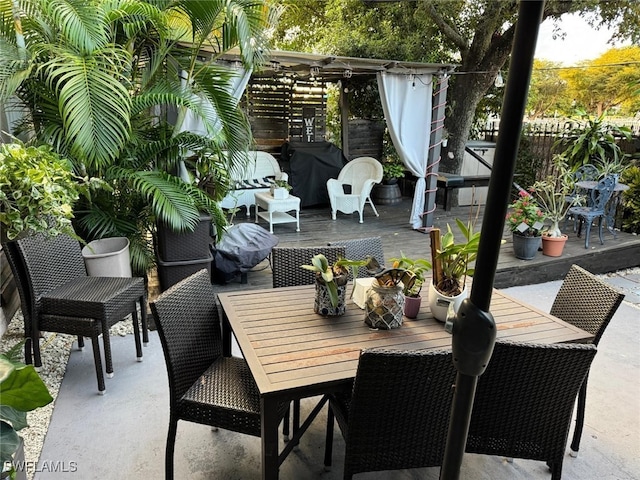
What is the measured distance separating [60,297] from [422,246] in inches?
139

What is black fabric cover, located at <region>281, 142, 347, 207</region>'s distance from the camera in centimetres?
Result: 665

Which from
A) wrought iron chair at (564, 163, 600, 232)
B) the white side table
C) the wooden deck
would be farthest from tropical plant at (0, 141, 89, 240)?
wrought iron chair at (564, 163, 600, 232)

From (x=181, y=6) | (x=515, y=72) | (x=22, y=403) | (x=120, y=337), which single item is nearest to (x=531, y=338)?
(x=515, y=72)

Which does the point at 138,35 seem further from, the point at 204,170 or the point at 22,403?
the point at 22,403

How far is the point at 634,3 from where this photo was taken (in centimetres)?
654

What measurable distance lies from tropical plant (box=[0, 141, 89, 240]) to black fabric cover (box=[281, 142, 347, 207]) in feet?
14.4

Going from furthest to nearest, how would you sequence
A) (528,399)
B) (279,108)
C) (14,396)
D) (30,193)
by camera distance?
(279,108) < (30,193) < (528,399) < (14,396)

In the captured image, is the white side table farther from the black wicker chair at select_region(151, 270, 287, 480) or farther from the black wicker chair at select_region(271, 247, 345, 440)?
the black wicker chair at select_region(151, 270, 287, 480)

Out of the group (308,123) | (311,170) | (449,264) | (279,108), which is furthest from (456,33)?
(449,264)

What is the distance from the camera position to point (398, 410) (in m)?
1.48

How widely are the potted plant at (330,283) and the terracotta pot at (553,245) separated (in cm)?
347

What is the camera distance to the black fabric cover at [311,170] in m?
6.65

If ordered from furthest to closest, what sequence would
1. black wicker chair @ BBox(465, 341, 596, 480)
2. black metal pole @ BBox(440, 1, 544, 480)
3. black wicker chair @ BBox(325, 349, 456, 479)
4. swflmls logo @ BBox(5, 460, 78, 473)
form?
swflmls logo @ BBox(5, 460, 78, 473) < black wicker chair @ BBox(465, 341, 596, 480) < black wicker chair @ BBox(325, 349, 456, 479) < black metal pole @ BBox(440, 1, 544, 480)

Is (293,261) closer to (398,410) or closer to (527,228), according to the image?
(398,410)
